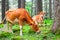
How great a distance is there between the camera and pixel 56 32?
28.2 ft

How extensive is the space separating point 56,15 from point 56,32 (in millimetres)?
716

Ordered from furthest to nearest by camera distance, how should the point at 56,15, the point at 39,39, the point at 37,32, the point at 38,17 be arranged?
the point at 38,17 < the point at 37,32 < the point at 56,15 < the point at 39,39

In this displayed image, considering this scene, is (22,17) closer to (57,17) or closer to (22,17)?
(22,17)

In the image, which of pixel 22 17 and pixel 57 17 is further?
pixel 22 17

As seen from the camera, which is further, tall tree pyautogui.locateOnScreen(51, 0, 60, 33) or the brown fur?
the brown fur

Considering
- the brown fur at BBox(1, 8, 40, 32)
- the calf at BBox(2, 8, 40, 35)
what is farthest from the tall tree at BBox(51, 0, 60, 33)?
the brown fur at BBox(1, 8, 40, 32)

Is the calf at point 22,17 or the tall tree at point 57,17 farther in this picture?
the calf at point 22,17

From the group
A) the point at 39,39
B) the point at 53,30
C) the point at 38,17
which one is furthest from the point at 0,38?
the point at 38,17

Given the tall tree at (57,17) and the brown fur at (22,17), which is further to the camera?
the brown fur at (22,17)

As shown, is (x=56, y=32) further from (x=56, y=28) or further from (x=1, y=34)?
(x=1, y=34)

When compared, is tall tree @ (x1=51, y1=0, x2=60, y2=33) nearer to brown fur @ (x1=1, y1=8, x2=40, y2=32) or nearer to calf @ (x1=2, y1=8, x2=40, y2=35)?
calf @ (x1=2, y1=8, x2=40, y2=35)

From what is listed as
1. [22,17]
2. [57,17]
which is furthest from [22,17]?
[57,17]

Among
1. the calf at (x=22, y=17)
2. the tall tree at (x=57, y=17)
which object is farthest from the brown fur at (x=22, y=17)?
the tall tree at (x=57, y=17)

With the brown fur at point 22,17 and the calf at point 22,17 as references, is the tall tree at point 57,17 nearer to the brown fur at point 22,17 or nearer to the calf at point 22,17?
the calf at point 22,17
